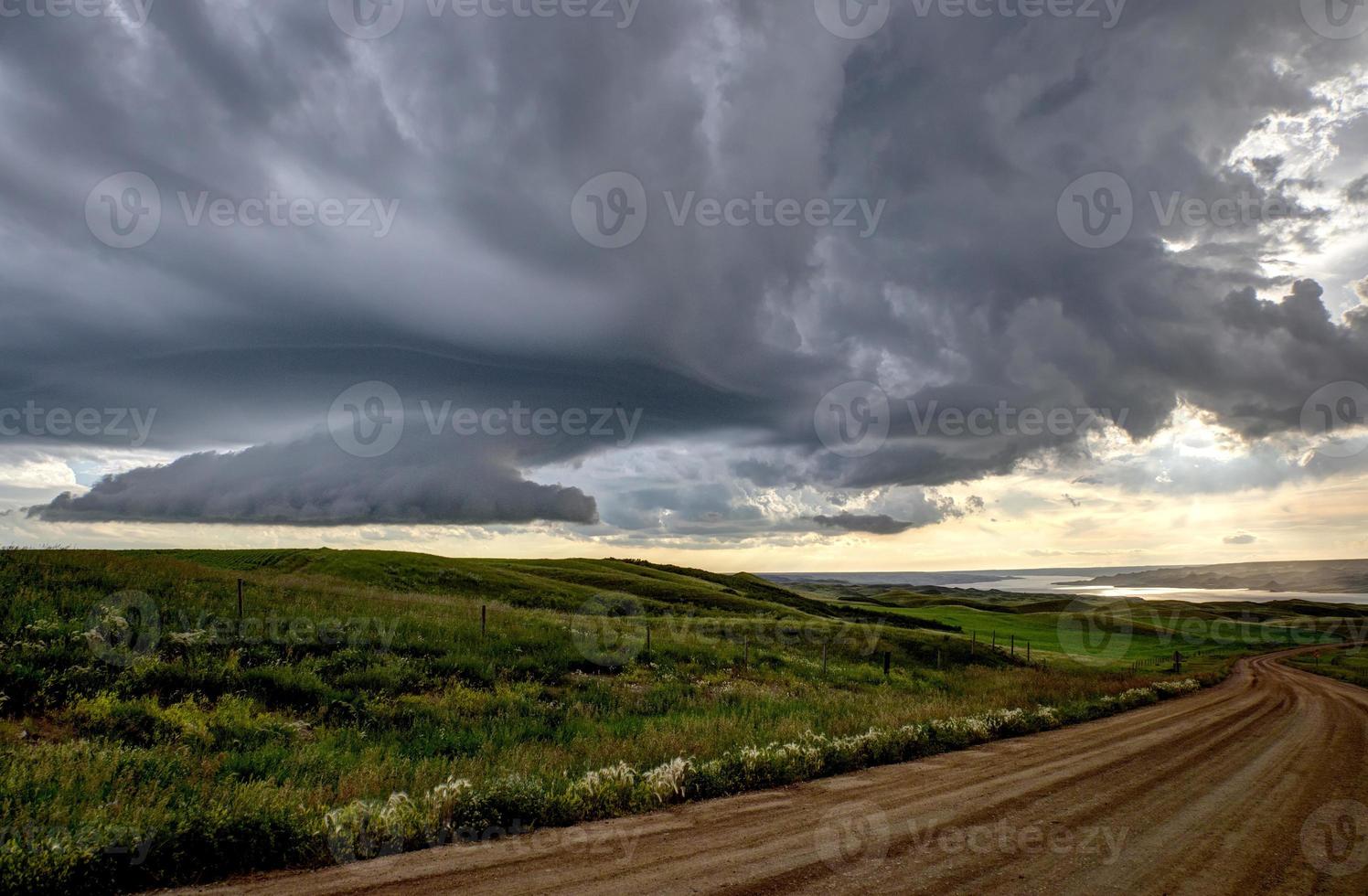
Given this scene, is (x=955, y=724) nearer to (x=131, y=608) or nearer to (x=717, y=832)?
(x=717, y=832)

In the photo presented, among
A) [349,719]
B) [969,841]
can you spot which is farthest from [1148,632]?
[349,719]

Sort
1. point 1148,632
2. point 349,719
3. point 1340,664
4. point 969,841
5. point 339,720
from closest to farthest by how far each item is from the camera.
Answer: point 969,841
point 339,720
point 349,719
point 1340,664
point 1148,632

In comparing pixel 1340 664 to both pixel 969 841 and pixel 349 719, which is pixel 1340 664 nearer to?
pixel 969 841

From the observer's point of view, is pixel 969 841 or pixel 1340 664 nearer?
pixel 969 841

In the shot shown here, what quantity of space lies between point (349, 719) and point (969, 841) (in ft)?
40.2

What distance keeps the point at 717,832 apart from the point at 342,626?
53.8 feet

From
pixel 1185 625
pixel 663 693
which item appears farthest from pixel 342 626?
pixel 1185 625

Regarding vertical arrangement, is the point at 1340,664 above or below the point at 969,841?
below

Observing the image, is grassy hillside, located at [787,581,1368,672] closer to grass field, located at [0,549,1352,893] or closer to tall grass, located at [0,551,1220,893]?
grass field, located at [0,549,1352,893]

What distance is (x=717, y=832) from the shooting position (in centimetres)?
779

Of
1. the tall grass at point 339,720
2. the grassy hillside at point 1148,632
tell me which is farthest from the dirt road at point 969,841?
the grassy hillside at point 1148,632

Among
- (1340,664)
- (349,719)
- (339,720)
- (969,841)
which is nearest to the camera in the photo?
(969,841)

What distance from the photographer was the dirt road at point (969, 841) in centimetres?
629

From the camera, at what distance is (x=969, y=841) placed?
764 cm
